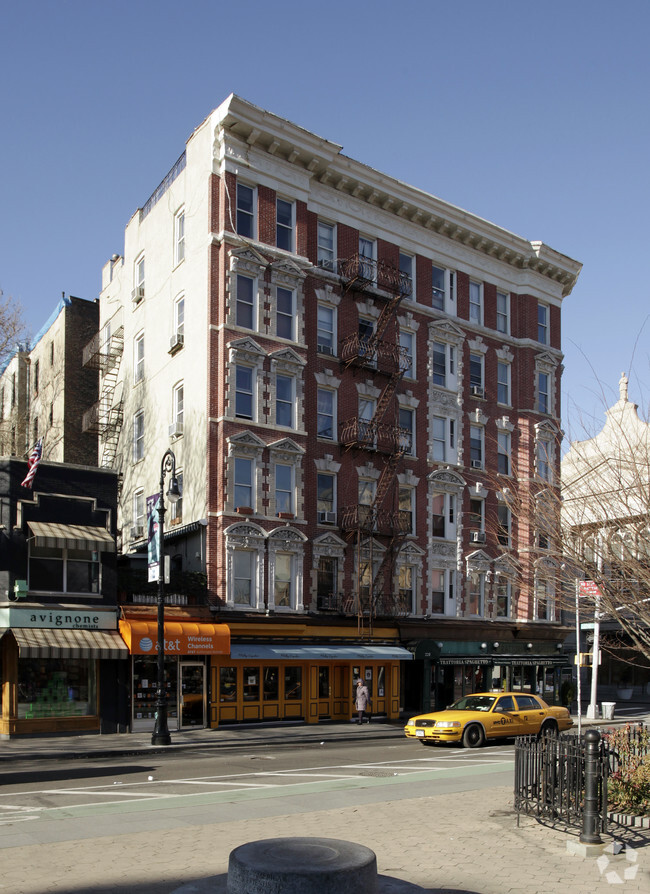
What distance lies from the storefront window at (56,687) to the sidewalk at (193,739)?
79cm

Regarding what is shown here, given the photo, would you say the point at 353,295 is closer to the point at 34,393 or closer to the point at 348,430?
the point at 348,430

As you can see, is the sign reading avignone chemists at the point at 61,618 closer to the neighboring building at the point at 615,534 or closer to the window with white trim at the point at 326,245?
the neighboring building at the point at 615,534

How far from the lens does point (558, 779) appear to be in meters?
11.5

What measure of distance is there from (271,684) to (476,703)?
31.8 ft

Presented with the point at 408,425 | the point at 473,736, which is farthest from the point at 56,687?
the point at 408,425

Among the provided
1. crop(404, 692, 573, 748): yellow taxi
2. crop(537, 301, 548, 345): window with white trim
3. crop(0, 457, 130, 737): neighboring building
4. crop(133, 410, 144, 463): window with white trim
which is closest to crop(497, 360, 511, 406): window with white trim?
crop(537, 301, 548, 345): window with white trim

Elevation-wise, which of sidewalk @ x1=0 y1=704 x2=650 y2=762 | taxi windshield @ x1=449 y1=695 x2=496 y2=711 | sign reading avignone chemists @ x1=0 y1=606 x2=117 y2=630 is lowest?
sidewalk @ x1=0 y1=704 x2=650 y2=762

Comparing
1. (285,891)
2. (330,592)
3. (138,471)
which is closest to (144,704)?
(330,592)

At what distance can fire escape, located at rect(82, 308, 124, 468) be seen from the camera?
41375 mm

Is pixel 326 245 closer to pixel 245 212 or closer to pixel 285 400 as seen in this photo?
pixel 245 212

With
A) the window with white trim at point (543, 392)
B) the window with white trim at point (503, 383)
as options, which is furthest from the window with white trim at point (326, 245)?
the window with white trim at point (543, 392)

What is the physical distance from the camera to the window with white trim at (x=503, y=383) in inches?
1682

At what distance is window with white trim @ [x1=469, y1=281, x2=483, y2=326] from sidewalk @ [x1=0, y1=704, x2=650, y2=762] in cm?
1906

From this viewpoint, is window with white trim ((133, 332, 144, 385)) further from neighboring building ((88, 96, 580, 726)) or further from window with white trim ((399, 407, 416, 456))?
window with white trim ((399, 407, 416, 456))
